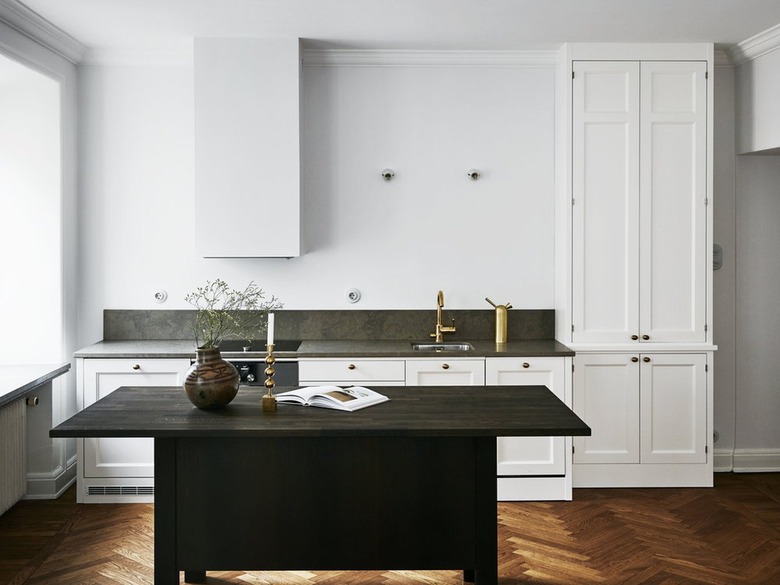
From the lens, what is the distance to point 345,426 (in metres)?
2.52

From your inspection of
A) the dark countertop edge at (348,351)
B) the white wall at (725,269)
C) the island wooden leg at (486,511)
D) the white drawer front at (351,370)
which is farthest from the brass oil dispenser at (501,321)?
the island wooden leg at (486,511)

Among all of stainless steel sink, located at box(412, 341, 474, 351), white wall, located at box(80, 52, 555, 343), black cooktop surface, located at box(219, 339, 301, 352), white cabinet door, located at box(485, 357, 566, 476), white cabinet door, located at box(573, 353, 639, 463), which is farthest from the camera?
white wall, located at box(80, 52, 555, 343)

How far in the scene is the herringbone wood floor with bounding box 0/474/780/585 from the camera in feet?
10.7

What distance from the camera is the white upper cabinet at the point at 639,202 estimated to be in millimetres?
4371

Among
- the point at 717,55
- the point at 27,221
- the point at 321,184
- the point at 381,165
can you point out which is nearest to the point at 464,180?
the point at 381,165

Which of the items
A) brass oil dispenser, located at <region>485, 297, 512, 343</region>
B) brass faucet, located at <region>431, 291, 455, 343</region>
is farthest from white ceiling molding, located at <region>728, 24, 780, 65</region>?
brass faucet, located at <region>431, 291, 455, 343</region>

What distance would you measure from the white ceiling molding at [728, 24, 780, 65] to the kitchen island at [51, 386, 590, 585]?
2886 mm

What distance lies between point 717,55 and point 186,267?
3.75m

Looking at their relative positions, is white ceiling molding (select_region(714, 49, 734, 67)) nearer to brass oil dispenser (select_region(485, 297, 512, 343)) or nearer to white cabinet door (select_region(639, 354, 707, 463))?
white cabinet door (select_region(639, 354, 707, 463))

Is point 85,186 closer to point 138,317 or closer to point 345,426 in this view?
point 138,317

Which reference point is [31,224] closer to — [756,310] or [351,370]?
[351,370]

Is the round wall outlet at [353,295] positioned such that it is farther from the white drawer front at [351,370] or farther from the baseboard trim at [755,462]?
the baseboard trim at [755,462]

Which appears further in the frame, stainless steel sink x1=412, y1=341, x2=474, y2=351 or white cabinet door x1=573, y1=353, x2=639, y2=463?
stainless steel sink x1=412, y1=341, x2=474, y2=351

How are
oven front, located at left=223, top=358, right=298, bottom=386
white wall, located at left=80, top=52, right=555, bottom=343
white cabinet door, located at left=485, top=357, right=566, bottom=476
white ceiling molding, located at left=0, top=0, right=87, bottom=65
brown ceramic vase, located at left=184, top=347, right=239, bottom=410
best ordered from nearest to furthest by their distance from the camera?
brown ceramic vase, located at left=184, top=347, right=239, bottom=410
white ceiling molding, located at left=0, top=0, right=87, bottom=65
oven front, located at left=223, top=358, right=298, bottom=386
white cabinet door, located at left=485, top=357, right=566, bottom=476
white wall, located at left=80, top=52, right=555, bottom=343
